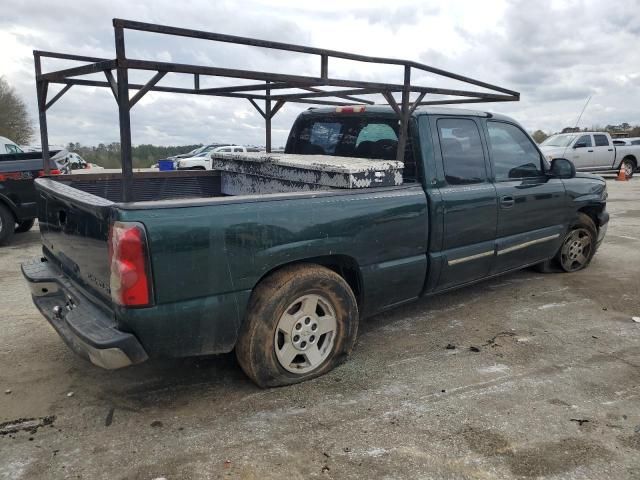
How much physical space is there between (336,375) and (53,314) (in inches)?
71.9

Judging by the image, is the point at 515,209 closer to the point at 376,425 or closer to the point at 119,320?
the point at 376,425

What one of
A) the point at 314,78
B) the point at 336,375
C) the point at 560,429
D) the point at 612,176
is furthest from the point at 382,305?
the point at 612,176

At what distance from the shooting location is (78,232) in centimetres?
302

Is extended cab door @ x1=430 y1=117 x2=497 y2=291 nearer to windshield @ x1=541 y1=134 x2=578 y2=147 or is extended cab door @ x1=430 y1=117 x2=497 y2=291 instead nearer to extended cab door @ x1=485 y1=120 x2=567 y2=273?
extended cab door @ x1=485 y1=120 x2=567 y2=273

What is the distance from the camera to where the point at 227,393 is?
3.22m

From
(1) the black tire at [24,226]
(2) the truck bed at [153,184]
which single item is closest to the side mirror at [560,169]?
(2) the truck bed at [153,184]

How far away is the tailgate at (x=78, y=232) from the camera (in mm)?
2750

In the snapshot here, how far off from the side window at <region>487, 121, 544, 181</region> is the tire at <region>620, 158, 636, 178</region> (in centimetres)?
1765

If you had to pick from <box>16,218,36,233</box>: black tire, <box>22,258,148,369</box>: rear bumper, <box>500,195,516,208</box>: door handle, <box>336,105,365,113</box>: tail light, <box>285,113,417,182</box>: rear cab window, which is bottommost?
<box>16,218,36,233</box>: black tire

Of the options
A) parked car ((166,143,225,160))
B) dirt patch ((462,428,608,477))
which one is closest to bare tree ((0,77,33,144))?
parked car ((166,143,225,160))

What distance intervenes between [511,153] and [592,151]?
1591 cm

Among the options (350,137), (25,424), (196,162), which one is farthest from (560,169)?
(196,162)

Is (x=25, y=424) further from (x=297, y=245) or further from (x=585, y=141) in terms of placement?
(x=585, y=141)

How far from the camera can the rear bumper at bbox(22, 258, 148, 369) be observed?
2.64 meters
